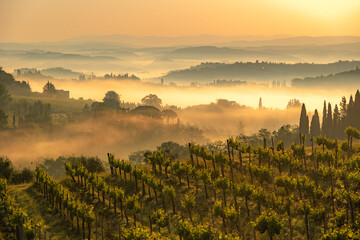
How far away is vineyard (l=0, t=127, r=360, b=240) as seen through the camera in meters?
49.2

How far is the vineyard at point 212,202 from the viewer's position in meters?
49.2

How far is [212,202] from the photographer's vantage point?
6359 centimetres

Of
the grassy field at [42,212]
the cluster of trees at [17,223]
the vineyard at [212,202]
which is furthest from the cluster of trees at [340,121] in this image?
the cluster of trees at [17,223]

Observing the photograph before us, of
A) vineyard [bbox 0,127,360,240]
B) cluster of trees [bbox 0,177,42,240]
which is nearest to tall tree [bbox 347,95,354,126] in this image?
vineyard [bbox 0,127,360,240]

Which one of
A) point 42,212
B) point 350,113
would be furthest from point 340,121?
point 42,212

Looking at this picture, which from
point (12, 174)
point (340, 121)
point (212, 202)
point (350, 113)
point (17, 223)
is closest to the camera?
point (17, 223)

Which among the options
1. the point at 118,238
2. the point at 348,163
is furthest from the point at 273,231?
the point at 348,163

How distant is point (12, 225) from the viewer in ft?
159

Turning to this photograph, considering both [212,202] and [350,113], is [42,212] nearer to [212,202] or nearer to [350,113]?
[212,202]

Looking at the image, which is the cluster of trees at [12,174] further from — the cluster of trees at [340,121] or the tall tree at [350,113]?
the tall tree at [350,113]

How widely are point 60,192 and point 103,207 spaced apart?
8.43 meters

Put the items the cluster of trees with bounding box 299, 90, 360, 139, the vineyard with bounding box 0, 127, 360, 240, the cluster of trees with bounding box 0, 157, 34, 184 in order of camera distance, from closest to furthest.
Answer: the vineyard with bounding box 0, 127, 360, 240, the cluster of trees with bounding box 0, 157, 34, 184, the cluster of trees with bounding box 299, 90, 360, 139

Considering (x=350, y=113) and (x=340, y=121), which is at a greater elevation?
(x=350, y=113)

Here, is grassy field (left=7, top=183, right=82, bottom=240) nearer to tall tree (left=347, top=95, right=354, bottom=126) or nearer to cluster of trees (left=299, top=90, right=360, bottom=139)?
cluster of trees (left=299, top=90, right=360, bottom=139)
